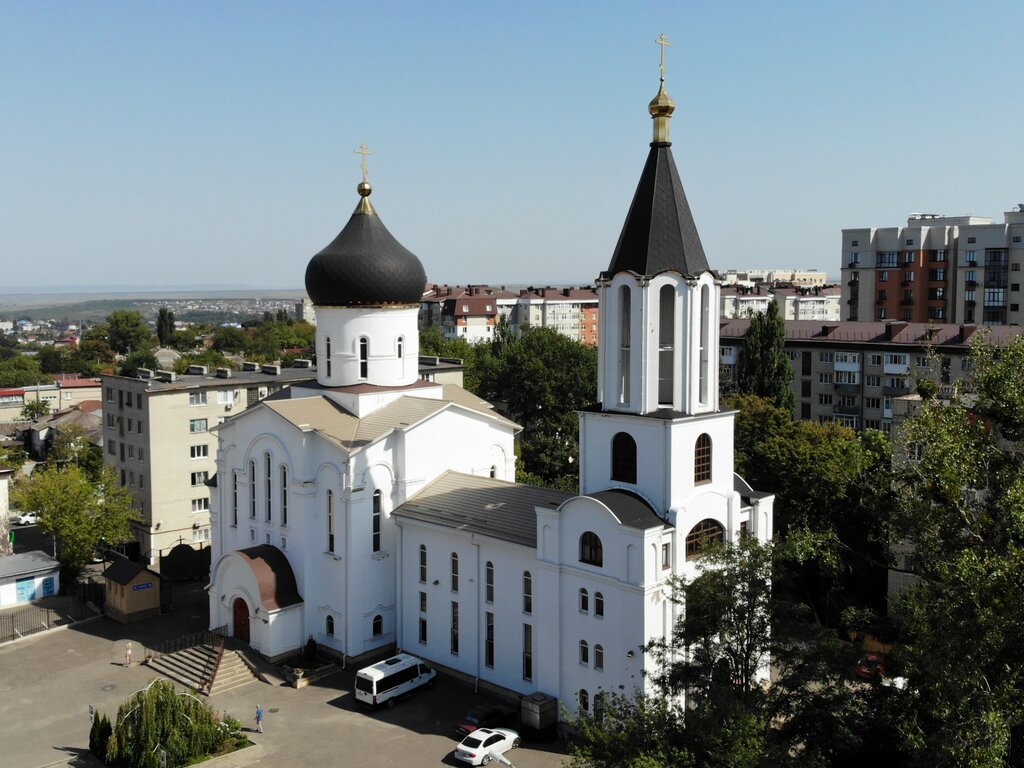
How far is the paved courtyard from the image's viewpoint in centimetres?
2459

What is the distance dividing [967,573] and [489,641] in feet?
51.7

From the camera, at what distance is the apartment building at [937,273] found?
208 feet

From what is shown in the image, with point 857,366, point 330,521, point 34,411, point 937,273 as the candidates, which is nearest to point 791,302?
point 937,273

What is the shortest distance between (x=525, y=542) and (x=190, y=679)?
11707mm

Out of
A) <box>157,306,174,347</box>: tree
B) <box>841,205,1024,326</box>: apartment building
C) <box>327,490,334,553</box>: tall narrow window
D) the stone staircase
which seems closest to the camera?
the stone staircase

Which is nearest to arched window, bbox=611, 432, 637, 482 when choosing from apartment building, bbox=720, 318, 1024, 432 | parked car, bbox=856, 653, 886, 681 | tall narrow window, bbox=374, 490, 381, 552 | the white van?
parked car, bbox=856, 653, 886, 681

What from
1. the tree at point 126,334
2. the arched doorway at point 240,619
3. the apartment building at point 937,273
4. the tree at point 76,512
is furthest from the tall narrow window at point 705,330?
the tree at point 126,334

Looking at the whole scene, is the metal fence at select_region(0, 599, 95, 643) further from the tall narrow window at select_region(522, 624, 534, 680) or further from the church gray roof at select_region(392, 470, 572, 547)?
the tall narrow window at select_region(522, 624, 534, 680)

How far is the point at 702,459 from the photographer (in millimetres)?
24906

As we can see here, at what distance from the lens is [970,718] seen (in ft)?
45.7

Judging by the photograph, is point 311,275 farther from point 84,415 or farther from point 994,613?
point 84,415

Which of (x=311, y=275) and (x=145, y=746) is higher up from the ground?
(x=311, y=275)

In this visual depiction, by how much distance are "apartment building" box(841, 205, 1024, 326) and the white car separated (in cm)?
4926

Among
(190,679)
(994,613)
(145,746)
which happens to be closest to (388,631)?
(190,679)
